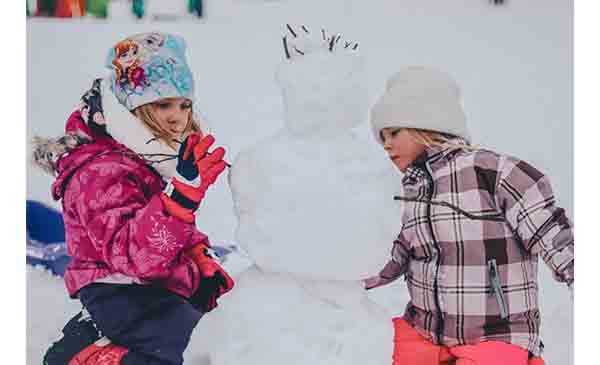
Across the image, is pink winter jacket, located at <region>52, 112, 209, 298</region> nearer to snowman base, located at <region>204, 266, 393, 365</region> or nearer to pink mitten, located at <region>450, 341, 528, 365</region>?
snowman base, located at <region>204, 266, 393, 365</region>

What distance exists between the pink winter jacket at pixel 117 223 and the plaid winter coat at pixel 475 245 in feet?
1.66

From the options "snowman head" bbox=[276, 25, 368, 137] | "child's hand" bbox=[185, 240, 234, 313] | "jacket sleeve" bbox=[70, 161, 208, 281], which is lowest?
"child's hand" bbox=[185, 240, 234, 313]

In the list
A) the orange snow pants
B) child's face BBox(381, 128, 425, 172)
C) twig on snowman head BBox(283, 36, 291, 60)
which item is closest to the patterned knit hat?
twig on snowman head BBox(283, 36, 291, 60)

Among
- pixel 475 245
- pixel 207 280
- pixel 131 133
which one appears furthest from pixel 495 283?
pixel 131 133

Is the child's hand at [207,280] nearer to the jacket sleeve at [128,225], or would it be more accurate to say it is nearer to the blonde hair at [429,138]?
the jacket sleeve at [128,225]

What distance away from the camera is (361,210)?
1.51 metres

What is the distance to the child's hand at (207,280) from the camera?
63.9 inches

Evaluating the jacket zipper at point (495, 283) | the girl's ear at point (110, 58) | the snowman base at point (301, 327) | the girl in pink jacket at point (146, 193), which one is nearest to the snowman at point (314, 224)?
the snowman base at point (301, 327)

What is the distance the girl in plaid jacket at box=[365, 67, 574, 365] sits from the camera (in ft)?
5.11

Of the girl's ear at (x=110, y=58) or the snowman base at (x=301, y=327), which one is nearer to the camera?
the snowman base at (x=301, y=327)

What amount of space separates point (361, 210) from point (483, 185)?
297 mm

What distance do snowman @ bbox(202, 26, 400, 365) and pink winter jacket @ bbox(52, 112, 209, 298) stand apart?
16 cm

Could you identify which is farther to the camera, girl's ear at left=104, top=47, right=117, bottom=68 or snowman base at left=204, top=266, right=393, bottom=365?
girl's ear at left=104, top=47, right=117, bottom=68

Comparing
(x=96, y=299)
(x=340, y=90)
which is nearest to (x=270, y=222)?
(x=340, y=90)
